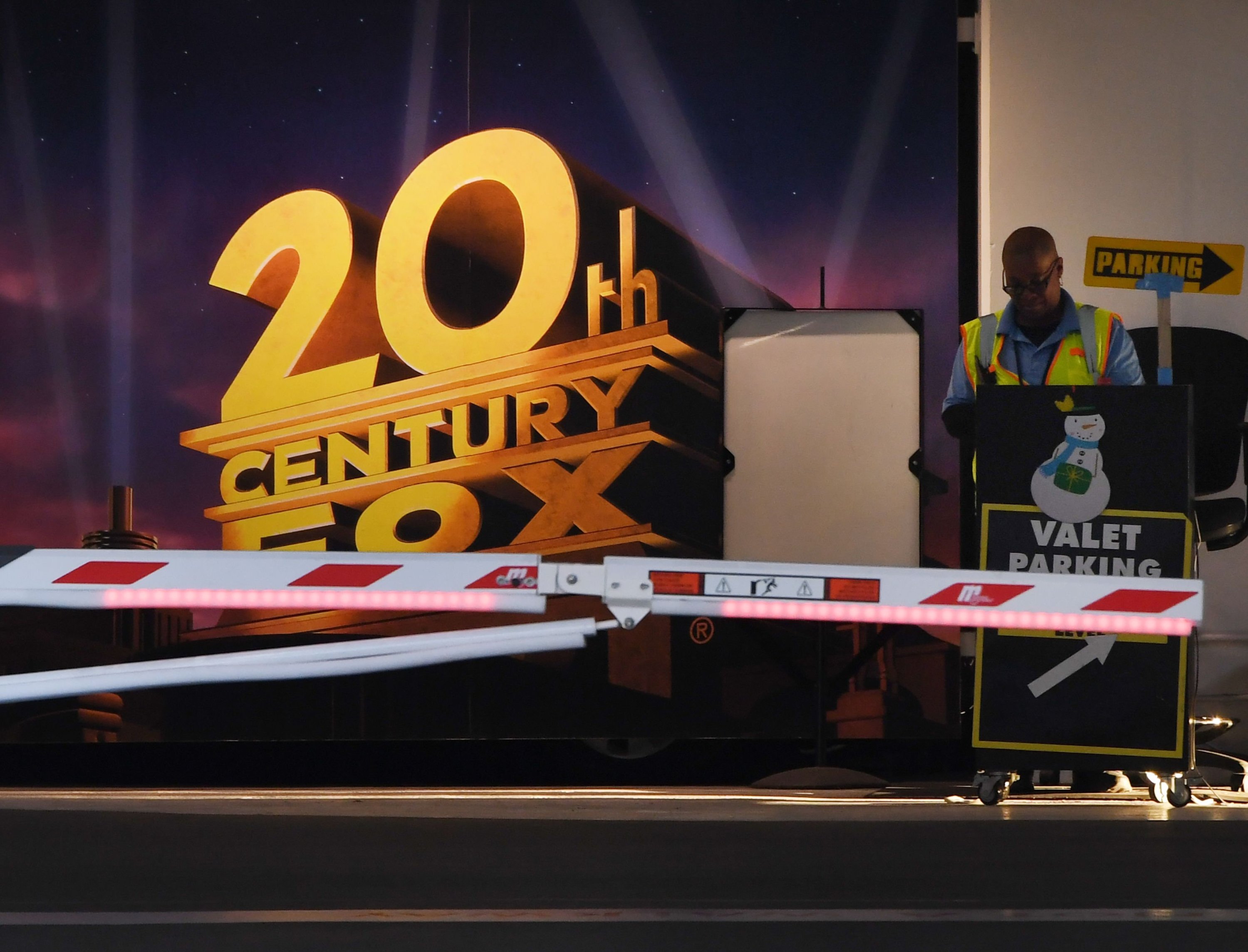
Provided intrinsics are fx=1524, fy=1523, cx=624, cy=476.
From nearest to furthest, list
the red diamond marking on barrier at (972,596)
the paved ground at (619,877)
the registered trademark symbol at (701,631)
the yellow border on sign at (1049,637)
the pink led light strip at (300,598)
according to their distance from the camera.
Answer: the paved ground at (619,877)
the pink led light strip at (300,598)
the red diamond marking on barrier at (972,596)
the yellow border on sign at (1049,637)
the registered trademark symbol at (701,631)

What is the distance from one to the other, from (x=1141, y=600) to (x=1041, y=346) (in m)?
0.98

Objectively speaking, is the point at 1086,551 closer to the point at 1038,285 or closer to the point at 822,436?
the point at 1038,285

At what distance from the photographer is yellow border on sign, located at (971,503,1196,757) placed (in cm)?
349

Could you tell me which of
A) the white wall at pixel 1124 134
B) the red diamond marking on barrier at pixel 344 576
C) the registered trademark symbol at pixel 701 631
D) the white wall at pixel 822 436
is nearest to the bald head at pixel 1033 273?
the white wall at pixel 822 436

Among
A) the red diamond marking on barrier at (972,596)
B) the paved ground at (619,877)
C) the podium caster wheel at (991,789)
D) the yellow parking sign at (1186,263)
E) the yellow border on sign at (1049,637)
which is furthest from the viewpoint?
the yellow parking sign at (1186,263)

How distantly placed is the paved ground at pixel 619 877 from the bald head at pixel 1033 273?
1218 mm

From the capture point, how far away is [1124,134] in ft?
15.5

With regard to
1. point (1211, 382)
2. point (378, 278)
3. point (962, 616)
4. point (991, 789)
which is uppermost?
point (378, 278)

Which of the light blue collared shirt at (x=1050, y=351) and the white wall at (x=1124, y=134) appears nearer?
the light blue collared shirt at (x=1050, y=351)

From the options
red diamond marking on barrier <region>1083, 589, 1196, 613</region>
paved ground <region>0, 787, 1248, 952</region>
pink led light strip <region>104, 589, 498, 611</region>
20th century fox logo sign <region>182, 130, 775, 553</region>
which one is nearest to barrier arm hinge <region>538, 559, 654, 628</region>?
pink led light strip <region>104, 589, 498, 611</region>

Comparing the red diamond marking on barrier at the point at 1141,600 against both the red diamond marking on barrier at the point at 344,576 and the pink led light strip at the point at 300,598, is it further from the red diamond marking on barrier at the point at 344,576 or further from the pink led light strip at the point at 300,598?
the red diamond marking on barrier at the point at 344,576

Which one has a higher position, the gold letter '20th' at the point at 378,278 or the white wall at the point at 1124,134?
the white wall at the point at 1124,134

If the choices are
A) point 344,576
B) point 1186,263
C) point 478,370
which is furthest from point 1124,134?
point 344,576

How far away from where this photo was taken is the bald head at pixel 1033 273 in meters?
3.71
